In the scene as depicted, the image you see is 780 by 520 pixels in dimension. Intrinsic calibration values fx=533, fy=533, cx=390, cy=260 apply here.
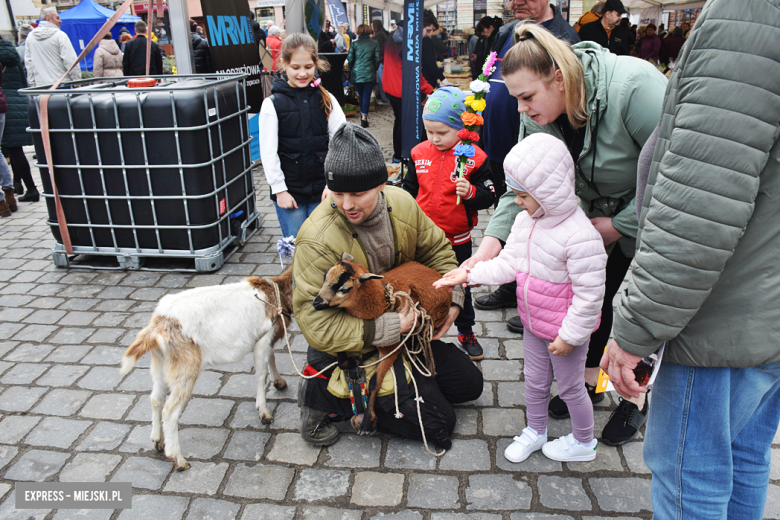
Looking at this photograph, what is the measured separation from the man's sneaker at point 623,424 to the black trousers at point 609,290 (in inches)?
12.9

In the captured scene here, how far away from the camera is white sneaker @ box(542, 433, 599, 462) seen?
109 inches

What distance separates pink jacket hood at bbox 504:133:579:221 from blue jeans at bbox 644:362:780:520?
838mm

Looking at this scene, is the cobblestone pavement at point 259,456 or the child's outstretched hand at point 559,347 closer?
the child's outstretched hand at point 559,347

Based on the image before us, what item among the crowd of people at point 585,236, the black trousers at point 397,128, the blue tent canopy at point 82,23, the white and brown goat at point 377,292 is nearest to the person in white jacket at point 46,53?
the black trousers at point 397,128

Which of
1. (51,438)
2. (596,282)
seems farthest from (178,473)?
(596,282)

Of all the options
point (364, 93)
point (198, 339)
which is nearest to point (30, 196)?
point (198, 339)

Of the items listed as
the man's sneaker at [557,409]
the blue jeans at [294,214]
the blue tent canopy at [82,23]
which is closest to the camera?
the man's sneaker at [557,409]

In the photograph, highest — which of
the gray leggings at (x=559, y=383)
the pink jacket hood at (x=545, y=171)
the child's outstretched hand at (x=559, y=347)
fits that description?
the pink jacket hood at (x=545, y=171)

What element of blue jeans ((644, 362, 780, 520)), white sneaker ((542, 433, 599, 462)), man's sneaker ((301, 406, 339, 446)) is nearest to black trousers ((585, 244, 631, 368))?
white sneaker ((542, 433, 599, 462))

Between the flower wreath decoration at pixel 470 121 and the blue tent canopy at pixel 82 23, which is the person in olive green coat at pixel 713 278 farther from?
the blue tent canopy at pixel 82 23

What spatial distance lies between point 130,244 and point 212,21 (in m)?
3.85

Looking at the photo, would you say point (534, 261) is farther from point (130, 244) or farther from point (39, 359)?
point (130, 244)

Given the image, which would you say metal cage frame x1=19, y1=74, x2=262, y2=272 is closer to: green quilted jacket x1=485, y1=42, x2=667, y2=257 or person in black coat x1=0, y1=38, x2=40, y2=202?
person in black coat x1=0, y1=38, x2=40, y2=202

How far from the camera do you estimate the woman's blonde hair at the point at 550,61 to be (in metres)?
2.25
